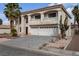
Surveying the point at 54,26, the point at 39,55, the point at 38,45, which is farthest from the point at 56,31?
the point at 39,55

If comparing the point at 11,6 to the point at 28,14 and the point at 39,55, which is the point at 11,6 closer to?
the point at 28,14

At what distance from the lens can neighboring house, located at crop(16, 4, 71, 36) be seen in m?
14.8

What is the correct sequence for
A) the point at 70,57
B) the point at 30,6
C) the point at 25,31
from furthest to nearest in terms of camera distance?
the point at 25,31
the point at 30,6
the point at 70,57

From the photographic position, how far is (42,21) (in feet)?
50.8

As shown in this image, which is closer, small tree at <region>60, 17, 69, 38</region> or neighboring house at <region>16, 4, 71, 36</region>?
small tree at <region>60, 17, 69, 38</region>

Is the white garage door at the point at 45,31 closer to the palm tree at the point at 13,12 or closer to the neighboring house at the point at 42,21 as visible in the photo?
the neighboring house at the point at 42,21

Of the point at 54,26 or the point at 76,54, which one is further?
the point at 54,26

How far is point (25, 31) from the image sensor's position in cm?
1536

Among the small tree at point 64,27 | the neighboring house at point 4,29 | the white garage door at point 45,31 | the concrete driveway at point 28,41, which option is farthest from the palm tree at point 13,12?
the small tree at point 64,27

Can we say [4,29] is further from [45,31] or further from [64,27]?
[64,27]

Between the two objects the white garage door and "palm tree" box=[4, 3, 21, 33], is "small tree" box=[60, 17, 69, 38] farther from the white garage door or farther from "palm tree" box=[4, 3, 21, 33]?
"palm tree" box=[4, 3, 21, 33]

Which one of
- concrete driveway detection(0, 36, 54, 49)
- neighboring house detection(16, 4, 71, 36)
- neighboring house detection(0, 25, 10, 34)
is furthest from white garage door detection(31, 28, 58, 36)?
neighboring house detection(0, 25, 10, 34)

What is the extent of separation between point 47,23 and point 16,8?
3.08 metres

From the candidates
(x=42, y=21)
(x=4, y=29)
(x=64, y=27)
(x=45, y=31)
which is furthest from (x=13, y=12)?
(x=64, y=27)
